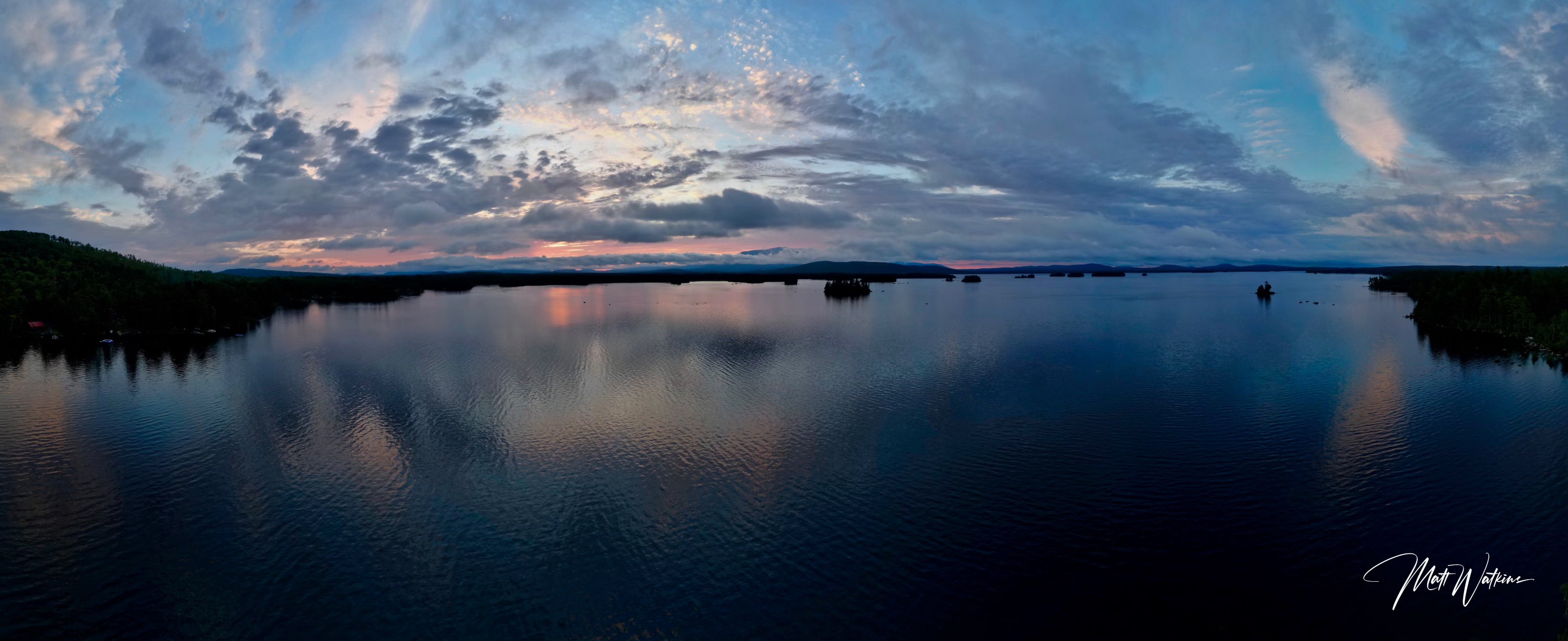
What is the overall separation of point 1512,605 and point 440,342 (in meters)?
102

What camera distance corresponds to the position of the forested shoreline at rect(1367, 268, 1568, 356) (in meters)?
83.0

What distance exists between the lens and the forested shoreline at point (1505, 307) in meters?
83.0

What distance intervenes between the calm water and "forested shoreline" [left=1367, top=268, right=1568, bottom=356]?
2971 centimetres
